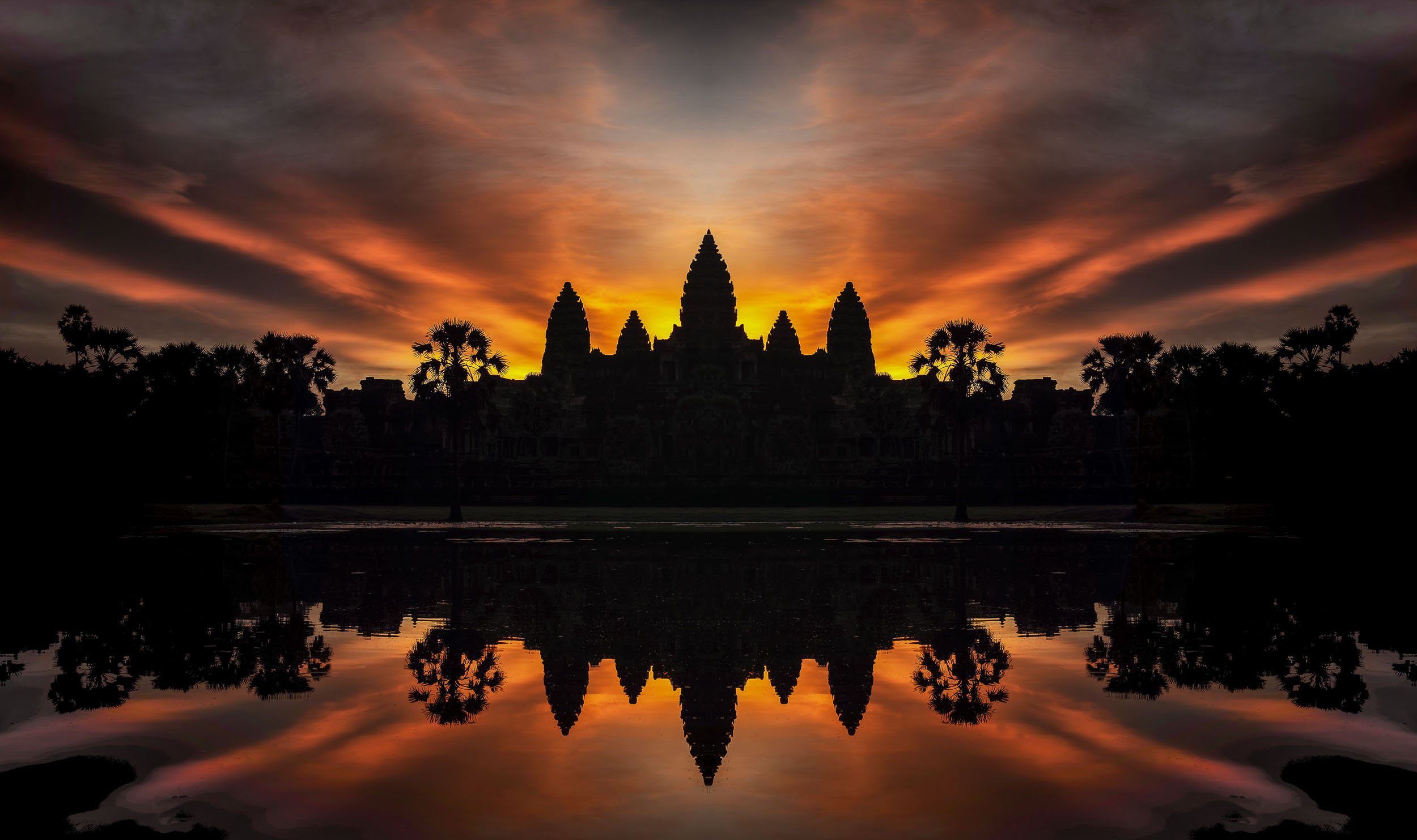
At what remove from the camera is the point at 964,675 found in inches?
399

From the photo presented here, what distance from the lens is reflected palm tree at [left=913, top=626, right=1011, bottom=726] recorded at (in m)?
8.51

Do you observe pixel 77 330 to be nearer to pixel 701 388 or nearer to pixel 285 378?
pixel 285 378

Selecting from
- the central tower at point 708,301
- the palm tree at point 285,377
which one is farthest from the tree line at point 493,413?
the central tower at point 708,301

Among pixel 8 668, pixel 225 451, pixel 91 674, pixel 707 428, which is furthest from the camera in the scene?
pixel 707 428

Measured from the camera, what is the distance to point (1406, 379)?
4225 centimetres

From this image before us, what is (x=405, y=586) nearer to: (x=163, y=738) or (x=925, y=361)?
(x=163, y=738)

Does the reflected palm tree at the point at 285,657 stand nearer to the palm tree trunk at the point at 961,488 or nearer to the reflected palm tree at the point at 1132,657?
the reflected palm tree at the point at 1132,657

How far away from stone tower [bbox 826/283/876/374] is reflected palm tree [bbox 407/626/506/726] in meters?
102

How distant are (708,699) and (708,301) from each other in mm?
101404

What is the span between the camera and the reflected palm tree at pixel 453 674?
8.55m

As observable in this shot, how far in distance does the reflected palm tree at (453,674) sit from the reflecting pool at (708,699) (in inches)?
1.9

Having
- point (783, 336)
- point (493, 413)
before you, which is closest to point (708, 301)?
point (783, 336)

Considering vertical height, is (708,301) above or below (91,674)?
above

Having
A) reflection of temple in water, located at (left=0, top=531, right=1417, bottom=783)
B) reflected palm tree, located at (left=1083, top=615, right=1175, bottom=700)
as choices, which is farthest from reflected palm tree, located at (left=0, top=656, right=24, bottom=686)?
reflected palm tree, located at (left=1083, top=615, right=1175, bottom=700)
